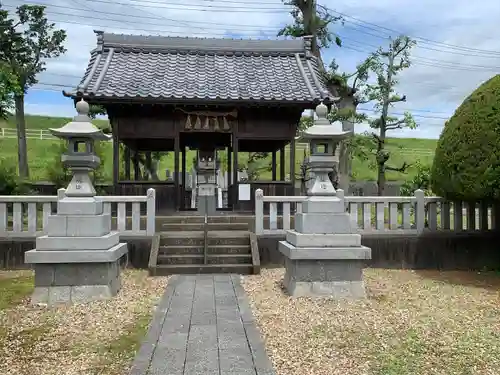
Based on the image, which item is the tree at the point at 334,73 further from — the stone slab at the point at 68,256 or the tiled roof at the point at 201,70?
A: the stone slab at the point at 68,256

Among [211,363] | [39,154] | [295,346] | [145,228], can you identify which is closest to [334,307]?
[295,346]

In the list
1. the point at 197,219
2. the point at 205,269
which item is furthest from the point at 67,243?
the point at 197,219

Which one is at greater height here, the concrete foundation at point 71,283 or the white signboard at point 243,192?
the white signboard at point 243,192

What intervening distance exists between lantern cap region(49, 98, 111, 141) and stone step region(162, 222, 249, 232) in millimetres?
3643

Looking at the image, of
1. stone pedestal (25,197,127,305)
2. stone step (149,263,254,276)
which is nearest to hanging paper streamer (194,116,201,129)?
stone step (149,263,254,276)

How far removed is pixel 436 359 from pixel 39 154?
44.1 m

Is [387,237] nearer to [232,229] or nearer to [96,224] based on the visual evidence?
[232,229]

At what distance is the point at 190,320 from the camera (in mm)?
6039

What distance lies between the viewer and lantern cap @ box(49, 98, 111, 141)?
7.72 metres

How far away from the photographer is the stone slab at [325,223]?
7.79 m

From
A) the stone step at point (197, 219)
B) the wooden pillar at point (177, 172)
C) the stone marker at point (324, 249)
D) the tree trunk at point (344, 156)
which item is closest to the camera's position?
the stone marker at point (324, 249)

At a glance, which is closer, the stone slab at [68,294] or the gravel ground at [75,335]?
the gravel ground at [75,335]

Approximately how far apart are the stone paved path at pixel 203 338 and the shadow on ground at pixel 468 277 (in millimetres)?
4528

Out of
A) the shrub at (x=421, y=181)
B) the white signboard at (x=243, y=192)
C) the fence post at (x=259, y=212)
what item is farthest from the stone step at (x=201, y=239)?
the shrub at (x=421, y=181)
